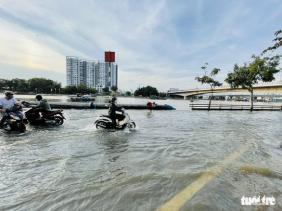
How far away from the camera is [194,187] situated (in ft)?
16.4

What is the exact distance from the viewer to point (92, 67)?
16525 centimetres

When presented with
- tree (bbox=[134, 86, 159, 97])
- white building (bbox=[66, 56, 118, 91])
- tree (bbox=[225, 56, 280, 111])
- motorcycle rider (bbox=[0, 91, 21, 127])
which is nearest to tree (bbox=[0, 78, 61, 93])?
white building (bbox=[66, 56, 118, 91])

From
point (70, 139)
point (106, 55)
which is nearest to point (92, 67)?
point (106, 55)

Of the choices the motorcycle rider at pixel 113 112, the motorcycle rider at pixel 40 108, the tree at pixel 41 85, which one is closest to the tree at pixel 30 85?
the tree at pixel 41 85

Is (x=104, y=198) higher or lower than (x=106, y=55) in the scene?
lower

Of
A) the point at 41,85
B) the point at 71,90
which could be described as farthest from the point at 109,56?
the point at 41,85

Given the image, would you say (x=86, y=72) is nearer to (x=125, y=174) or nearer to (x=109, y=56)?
(x=109, y=56)

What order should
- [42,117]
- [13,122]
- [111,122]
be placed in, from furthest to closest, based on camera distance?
[42,117] → [111,122] → [13,122]

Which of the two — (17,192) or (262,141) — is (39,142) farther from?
(262,141)

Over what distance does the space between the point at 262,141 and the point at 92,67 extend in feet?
526

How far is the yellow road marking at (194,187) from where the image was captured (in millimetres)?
4117

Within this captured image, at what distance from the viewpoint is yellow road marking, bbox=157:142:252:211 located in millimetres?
4117

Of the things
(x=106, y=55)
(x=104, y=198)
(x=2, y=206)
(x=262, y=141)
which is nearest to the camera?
(x=2, y=206)

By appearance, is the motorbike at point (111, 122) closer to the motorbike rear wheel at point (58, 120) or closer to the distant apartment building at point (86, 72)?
the motorbike rear wheel at point (58, 120)
